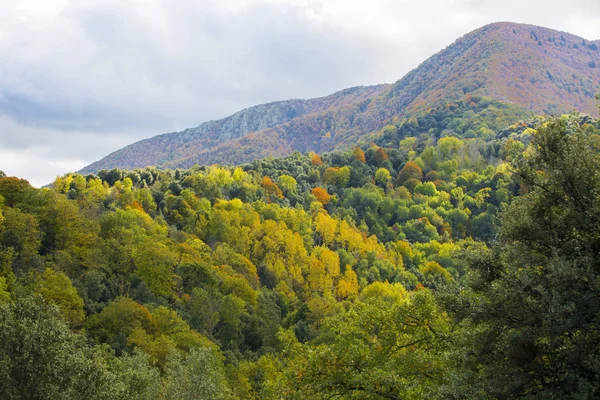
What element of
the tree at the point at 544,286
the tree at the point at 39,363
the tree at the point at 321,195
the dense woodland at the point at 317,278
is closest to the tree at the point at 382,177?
the dense woodland at the point at 317,278

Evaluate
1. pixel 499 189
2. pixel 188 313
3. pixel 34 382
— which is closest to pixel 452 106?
pixel 499 189

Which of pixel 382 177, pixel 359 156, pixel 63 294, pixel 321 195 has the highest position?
pixel 359 156

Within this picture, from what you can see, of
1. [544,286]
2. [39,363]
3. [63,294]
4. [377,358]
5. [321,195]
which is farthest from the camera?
[321,195]

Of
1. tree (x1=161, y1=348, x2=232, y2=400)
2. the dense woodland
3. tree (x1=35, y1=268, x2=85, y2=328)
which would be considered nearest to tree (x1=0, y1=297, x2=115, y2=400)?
the dense woodland

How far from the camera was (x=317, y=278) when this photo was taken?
70812 millimetres

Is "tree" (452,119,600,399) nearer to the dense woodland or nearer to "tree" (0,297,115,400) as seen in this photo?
the dense woodland

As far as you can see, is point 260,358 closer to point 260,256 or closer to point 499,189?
point 260,256

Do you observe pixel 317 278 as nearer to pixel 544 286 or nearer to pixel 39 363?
pixel 39 363

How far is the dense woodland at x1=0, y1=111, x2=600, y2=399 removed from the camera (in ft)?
37.5

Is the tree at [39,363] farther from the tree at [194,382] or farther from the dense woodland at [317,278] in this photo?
Answer: the tree at [194,382]

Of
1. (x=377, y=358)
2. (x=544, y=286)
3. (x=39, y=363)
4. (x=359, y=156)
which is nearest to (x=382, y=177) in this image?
(x=359, y=156)

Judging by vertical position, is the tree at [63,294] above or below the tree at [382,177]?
below

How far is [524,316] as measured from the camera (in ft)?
37.2

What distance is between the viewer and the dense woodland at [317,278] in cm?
1142
